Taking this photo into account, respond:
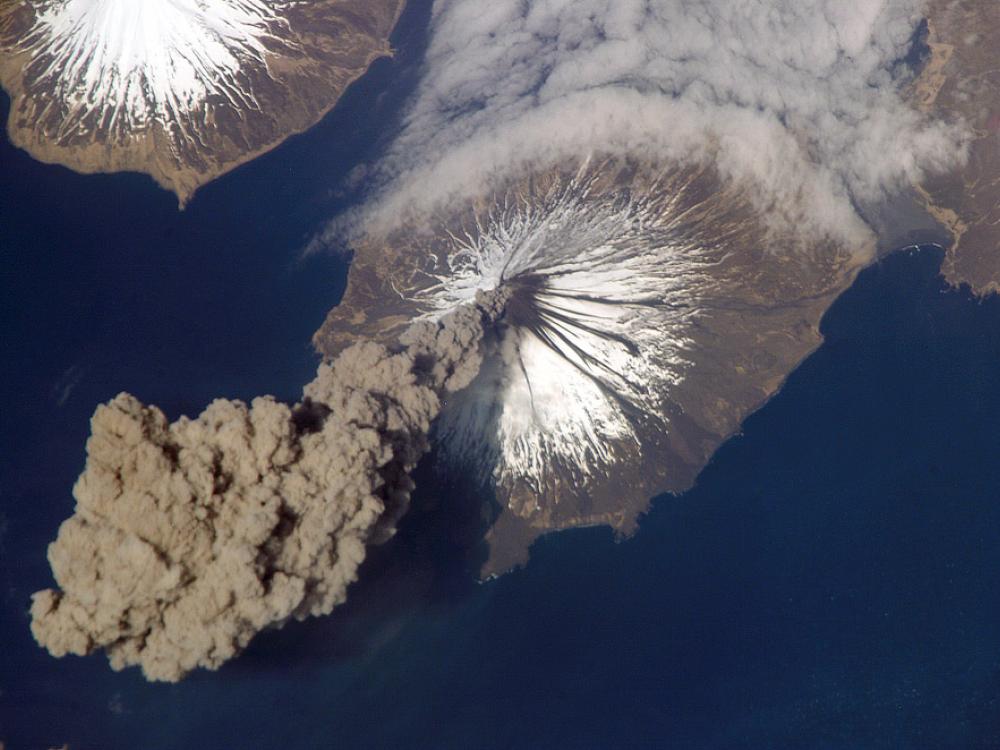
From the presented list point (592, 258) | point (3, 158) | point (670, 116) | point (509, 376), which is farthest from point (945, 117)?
point (3, 158)

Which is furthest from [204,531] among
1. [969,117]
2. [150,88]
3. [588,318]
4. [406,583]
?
[969,117]

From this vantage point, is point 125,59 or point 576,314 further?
point 125,59

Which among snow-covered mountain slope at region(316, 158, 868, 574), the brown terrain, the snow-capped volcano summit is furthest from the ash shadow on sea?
the brown terrain

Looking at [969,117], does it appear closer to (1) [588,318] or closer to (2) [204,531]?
(1) [588,318]

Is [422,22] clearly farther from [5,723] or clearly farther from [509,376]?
[5,723]

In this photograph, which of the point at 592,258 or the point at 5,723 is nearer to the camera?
the point at 5,723

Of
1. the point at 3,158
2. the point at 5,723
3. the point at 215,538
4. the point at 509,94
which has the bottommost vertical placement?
the point at 5,723

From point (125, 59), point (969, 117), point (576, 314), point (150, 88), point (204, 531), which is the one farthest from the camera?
point (969, 117)
